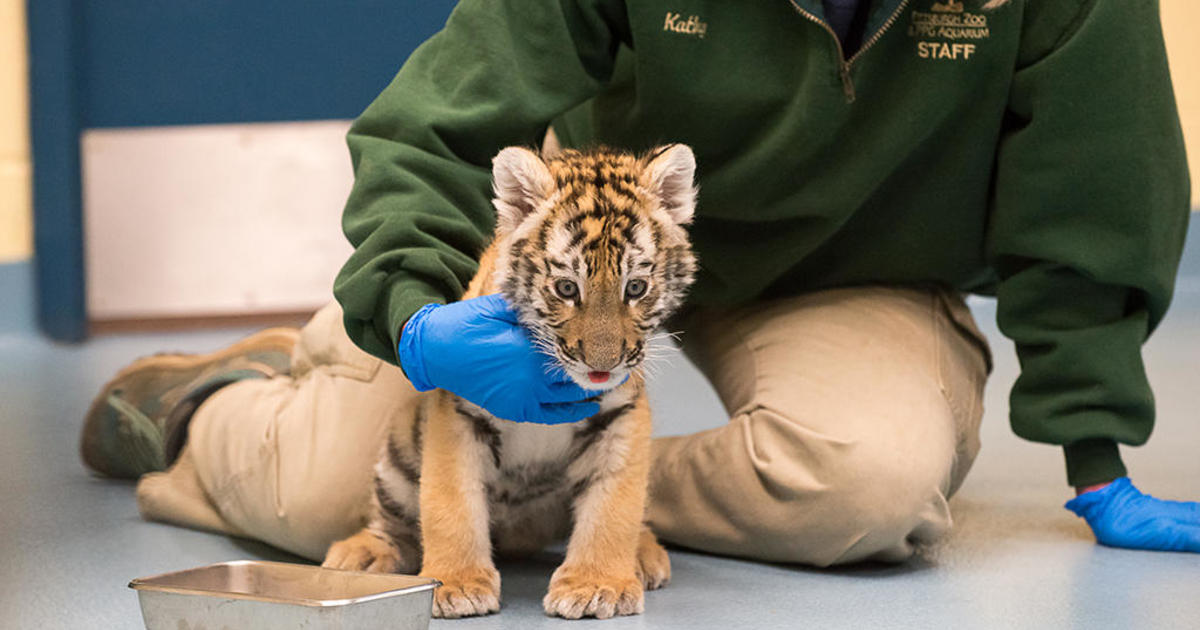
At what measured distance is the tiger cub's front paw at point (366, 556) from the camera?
6.90ft

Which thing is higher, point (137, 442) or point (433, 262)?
point (433, 262)

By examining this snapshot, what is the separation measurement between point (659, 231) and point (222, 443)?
1180mm

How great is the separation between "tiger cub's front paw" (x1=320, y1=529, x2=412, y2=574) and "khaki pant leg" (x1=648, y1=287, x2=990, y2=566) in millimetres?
556

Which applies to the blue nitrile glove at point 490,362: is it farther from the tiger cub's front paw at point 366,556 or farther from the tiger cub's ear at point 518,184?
the tiger cub's front paw at point 366,556

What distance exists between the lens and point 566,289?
5.81ft

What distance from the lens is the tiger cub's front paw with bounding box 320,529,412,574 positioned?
6.90 ft

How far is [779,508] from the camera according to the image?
2312 mm

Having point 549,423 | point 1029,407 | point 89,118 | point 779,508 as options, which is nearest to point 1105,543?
point 1029,407

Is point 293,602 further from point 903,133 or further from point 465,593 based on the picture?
point 903,133

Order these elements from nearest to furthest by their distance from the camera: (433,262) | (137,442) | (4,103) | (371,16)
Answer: (433,262) < (137,442) < (4,103) < (371,16)

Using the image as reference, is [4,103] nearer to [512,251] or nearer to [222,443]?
[222,443]

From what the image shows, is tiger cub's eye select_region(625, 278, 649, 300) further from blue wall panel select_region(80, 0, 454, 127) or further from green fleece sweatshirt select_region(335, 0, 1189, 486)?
blue wall panel select_region(80, 0, 454, 127)

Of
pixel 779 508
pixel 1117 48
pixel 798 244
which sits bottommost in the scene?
pixel 779 508

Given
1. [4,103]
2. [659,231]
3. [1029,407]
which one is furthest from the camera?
[4,103]
